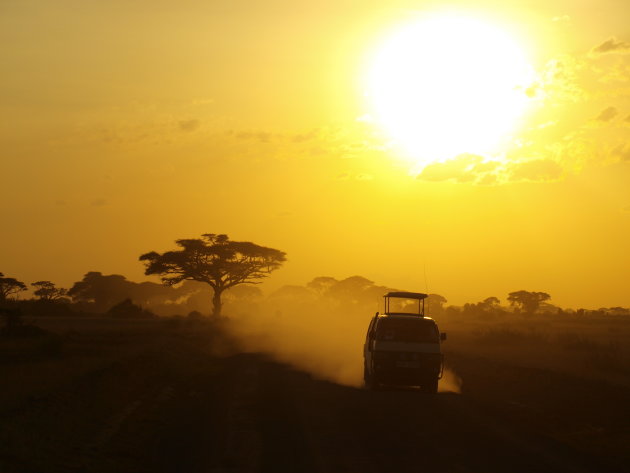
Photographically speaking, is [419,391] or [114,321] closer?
[419,391]

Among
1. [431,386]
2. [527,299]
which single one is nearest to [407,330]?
[431,386]

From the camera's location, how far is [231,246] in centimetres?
9194

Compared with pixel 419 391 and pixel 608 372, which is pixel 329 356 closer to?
pixel 608 372

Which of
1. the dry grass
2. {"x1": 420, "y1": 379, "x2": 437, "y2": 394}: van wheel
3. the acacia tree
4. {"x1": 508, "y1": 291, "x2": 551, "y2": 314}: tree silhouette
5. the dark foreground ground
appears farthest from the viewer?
{"x1": 508, "y1": 291, "x2": 551, "y2": 314}: tree silhouette

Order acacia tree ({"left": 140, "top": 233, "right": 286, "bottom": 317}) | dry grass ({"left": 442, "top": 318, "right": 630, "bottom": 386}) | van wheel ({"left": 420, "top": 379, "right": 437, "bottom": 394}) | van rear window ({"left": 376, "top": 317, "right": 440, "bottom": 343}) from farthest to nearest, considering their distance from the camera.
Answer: acacia tree ({"left": 140, "top": 233, "right": 286, "bottom": 317}), dry grass ({"left": 442, "top": 318, "right": 630, "bottom": 386}), van rear window ({"left": 376, "top": 317, "right": 440, "bottom": 343}), van wheel ({"left": 420, "top": 379, "right": 437, "bottom": 394})

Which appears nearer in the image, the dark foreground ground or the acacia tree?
the dark foreground ground

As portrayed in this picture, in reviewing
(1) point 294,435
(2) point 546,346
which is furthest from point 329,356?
(1) point 294,435

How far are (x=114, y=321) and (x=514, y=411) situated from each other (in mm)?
57155

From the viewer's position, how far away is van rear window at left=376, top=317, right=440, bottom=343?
2555 cm

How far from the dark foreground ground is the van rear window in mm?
1605

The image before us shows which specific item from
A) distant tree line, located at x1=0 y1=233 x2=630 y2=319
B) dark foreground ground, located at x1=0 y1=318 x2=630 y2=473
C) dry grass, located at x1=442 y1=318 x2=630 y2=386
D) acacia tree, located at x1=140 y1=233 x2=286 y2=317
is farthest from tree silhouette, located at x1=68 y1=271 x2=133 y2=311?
dark foreground ground, located at x1=0 y1=318 x2=630 y2=473

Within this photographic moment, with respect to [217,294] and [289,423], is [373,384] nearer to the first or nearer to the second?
[289,423]

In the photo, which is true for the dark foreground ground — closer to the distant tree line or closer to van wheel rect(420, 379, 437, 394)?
van wheel rect(420, 379, 437, 394)

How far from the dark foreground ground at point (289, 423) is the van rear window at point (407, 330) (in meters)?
1.61
